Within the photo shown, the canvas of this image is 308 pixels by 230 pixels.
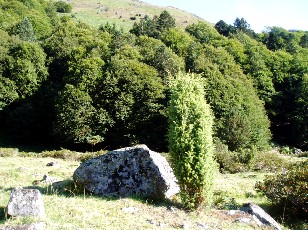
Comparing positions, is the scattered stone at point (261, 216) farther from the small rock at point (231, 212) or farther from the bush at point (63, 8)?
the bush at point (63, 8)

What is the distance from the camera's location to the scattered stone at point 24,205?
948 centimetres

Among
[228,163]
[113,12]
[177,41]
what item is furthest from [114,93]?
[113,12]

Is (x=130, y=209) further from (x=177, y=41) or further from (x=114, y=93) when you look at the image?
(x=177, y=41)

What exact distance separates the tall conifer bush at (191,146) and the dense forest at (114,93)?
86.3 feet

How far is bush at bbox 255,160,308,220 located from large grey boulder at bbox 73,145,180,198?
4.57 m

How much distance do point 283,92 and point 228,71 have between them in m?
16.4

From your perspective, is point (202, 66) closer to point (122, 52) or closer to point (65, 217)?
point (122, 52)

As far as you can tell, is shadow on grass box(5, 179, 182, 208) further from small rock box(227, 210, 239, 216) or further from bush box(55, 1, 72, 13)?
bush box(55, 1, 72, 13)

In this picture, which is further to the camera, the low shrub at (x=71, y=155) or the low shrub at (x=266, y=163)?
the low shrub at (x=266, y=163)

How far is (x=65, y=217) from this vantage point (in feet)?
33.3

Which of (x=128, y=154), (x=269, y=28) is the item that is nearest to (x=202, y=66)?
(x=128, y=154)

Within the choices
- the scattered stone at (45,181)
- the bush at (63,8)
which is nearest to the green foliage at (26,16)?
the bush at (63,8)

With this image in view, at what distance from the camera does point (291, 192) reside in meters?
15.0

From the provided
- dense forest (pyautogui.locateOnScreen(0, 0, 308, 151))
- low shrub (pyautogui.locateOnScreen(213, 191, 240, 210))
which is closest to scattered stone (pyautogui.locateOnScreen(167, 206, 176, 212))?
low shrub (pyautogui.locateOnScreen(213, 191, 240, 210))
